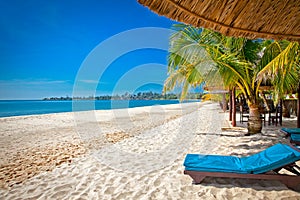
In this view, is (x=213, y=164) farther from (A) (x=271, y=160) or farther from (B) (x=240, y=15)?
(B) (x=240, y=15)

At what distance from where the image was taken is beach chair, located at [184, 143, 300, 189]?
2410mm

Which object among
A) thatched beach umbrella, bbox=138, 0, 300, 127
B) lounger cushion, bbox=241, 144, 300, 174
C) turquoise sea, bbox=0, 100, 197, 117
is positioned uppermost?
thatched beach umbrella, bbox=138, 0, 300, 127

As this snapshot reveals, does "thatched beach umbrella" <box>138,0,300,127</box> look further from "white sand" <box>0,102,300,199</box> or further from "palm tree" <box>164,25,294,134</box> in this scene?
"palm tree" <box>164,25,294,134</box>

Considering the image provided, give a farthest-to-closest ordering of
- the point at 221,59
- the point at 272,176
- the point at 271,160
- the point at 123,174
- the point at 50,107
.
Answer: the point at 50,107, the point at 221,59, the point at 123,174, the point at 271,160, the point at 272,176

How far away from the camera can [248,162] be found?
2.77 meters

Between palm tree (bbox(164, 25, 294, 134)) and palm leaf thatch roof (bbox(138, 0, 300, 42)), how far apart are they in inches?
81.9

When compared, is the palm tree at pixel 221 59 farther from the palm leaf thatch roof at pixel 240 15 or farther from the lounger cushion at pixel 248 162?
the palm leaf thatch roof at pixel 240 15

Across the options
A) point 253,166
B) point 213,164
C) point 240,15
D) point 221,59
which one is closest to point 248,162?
point 253,166

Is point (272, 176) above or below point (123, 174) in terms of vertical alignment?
above

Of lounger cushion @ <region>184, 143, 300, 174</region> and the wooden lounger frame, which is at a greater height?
lounger cushion @ <region>184, 143, 300, 174</region>

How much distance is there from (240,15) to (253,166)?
2.03m

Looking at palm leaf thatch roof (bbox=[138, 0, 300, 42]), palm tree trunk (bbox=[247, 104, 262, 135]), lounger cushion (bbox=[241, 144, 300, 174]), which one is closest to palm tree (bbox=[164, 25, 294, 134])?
palm tree trunk (bbox=[247, 104, 262, 135])

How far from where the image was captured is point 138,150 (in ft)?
15.4

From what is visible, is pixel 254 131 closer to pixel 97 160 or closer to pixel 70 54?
pixel 97 160
